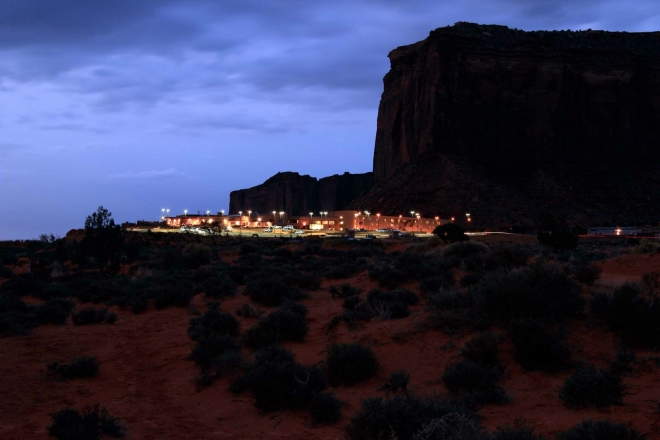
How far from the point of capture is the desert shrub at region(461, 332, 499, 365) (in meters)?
9.04

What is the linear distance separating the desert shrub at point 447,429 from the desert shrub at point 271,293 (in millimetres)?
11892

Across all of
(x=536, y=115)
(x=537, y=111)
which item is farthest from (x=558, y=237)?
(x=537, y=111)

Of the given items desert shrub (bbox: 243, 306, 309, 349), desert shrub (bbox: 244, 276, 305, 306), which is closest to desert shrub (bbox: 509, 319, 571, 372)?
desert shrub (bbox: 243, 306, 309, 349)

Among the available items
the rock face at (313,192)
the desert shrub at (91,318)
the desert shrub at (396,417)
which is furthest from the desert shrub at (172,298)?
the rock face at (313,192)

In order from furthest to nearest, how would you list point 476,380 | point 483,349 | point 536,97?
point 536,97
point 483,349
point 476,380

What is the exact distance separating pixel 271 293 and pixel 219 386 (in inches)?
337

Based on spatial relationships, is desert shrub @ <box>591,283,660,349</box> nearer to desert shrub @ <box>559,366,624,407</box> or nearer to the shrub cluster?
desert shrub @ <box>559,366,624,407</box>

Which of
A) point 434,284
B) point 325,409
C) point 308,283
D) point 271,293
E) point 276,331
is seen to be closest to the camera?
point 325,409

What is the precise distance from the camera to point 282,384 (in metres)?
8.47

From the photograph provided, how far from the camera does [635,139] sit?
101125 millimetres

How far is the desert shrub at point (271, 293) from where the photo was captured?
18.2m

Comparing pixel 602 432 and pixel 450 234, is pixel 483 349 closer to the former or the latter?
pixel 602 432

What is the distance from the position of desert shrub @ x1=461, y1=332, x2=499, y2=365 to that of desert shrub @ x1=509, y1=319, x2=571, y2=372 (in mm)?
355

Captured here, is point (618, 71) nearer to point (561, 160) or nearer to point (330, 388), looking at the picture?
point (561, 160)
